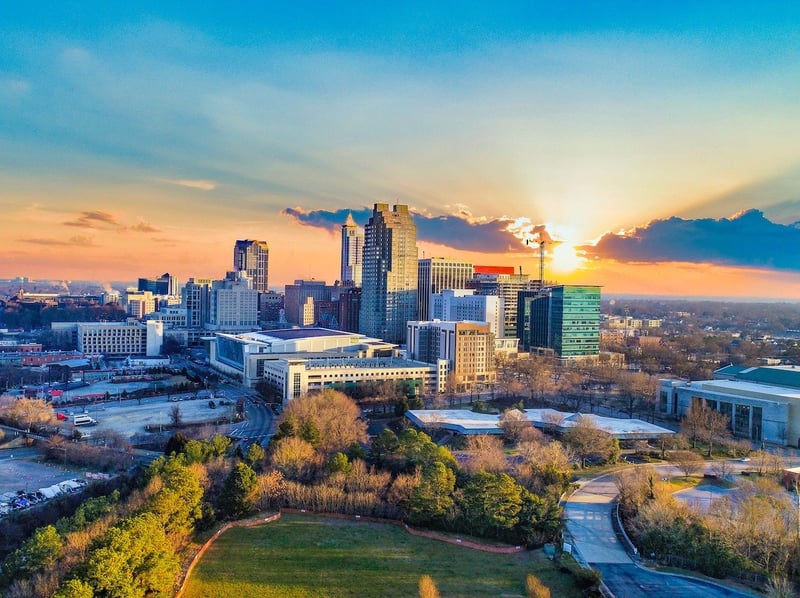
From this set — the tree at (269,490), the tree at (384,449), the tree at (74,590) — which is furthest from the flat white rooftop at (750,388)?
the tree at (74,590)

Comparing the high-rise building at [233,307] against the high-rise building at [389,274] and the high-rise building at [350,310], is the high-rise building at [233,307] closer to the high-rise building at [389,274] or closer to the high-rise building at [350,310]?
Result: the high-rise building at [350,310]

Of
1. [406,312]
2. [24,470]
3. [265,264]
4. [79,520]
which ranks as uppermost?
[265,264]

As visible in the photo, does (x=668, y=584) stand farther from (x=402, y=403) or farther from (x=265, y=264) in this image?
(x=265, y=264)

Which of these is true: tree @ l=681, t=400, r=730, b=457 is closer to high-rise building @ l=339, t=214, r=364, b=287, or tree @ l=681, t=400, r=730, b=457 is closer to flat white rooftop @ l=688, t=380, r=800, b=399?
flat white rooftop @ l=688, t=380, r=800, b=399

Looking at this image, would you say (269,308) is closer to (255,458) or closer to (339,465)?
(255,458)

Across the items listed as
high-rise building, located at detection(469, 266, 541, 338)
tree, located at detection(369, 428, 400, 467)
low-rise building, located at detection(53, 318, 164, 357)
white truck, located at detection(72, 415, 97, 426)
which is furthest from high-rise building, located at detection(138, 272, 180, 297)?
tree, located at detection(369, 428, 400, 467)

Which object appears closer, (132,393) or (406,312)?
(132,393)

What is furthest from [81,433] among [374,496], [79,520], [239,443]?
[374,496]
